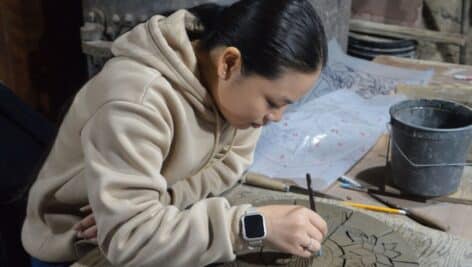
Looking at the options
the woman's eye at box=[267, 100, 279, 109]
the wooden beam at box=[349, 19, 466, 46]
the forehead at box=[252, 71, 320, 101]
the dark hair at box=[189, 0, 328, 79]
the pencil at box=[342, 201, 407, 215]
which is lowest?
the wooden beam at box=[349, 19, 466, 46]

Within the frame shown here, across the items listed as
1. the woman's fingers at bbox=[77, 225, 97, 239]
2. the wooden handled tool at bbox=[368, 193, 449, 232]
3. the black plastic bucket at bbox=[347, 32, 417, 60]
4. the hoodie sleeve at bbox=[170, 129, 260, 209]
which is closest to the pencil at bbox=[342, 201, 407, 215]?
the wooden handled tool at bbox=[368, 193, 449, 232]

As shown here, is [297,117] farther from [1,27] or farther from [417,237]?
[1,27]

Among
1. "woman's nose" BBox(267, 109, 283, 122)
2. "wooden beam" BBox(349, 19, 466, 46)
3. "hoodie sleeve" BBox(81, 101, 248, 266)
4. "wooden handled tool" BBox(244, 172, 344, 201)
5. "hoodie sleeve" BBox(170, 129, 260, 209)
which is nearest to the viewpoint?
"hoodie sleeve" BBox(81, 101, 248, 266)

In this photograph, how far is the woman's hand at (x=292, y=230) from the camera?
82 centimetres

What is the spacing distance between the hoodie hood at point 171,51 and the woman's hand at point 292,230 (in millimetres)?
200

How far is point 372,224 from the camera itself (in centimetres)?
98

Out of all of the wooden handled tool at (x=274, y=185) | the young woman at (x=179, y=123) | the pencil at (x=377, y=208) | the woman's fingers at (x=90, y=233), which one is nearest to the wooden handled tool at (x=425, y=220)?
the pencil at (x=377, y=208)

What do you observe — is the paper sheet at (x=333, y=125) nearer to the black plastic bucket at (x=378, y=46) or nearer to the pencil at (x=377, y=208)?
the pencil at (x=377, y=208)

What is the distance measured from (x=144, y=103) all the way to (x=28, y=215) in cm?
35

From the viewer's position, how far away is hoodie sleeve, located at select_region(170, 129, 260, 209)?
1.03m

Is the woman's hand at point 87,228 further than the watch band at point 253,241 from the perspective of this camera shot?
Yes

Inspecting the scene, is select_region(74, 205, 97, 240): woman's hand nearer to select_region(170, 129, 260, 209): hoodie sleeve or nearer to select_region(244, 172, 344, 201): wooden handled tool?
select_region(170, 129, 260, 209): hoodie sleeve

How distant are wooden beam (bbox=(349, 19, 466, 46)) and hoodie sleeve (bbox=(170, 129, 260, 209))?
1537 millimetres

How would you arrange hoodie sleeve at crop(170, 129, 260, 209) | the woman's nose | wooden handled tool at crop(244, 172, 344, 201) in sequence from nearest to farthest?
the woman's nose
hoodie sleeve at crop(170, 129, 260, 209)
wooden handled tool at crop(244, 172, 344, 201)
